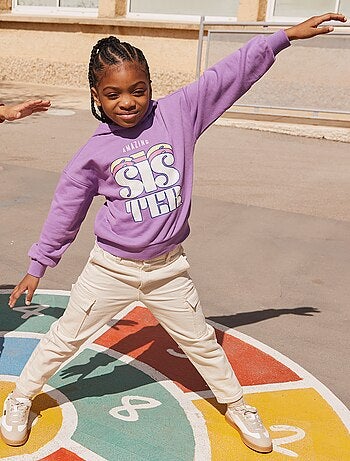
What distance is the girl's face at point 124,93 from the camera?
271 cm

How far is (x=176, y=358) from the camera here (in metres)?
3.98

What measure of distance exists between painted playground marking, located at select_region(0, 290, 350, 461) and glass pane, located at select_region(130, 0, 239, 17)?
13.0 m

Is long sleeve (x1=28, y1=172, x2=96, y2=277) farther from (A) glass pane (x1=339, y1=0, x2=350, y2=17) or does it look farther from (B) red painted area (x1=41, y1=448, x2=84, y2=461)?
(A) glass pane (x1=339, y1=0, x2=350, y2=17)

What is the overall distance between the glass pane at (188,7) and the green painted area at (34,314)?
1267 centimetres

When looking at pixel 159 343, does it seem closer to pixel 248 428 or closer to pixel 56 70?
pixel 248 428

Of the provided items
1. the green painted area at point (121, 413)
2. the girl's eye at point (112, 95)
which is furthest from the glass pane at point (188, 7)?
the girl's eye at point (112, 95)

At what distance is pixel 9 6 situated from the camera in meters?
18.8

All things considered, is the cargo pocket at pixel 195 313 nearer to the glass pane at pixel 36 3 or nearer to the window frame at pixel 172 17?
the window frame at pixel 172 17

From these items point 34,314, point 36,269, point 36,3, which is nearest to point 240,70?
point 36,269

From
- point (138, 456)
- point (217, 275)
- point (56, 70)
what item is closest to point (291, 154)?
point (217, 275)

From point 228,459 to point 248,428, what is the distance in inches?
7.3

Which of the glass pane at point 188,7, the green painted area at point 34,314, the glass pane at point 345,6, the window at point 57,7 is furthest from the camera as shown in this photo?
the window at point 57,7

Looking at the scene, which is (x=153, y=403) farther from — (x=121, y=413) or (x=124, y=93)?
(x=124, y=93)

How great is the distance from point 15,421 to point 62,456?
0.29 meters
